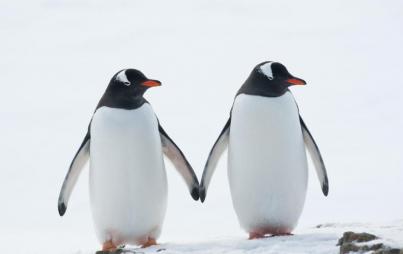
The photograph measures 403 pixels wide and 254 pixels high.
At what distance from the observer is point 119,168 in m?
9.04

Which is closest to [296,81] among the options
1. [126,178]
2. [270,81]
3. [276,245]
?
[270,81]

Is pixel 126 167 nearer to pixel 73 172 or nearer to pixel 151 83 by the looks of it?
pixel 151 83

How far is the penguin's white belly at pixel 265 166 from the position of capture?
29.8 feet

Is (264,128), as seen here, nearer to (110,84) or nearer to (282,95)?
(282,95)

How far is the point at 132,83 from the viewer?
30.4ft

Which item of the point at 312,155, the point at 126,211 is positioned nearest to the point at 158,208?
the point at 126,211

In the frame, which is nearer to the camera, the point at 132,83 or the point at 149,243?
the point at 149,243

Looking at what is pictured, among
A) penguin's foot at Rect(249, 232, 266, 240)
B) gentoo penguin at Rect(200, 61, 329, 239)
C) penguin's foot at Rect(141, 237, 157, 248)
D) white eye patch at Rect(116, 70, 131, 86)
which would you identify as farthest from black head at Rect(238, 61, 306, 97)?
penguin's foot at Rect(141, 237, 157, 248)

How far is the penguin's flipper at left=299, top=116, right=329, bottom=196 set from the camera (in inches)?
388

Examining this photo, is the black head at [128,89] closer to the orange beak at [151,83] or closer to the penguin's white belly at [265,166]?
the orange beak at [151,83]

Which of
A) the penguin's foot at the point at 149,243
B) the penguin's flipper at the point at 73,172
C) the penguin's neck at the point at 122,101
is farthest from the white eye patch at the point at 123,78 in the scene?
the penguin's foot at the point at 149,243

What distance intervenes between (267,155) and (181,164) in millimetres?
1398

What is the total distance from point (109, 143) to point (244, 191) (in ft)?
5.65

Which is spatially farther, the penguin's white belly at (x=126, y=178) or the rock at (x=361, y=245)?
the penguin's white belly at (x=126, y=178)
